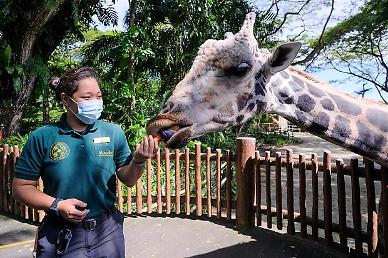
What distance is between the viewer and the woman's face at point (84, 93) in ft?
6.96

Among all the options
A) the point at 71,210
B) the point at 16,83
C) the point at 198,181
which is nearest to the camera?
the point at 71,210

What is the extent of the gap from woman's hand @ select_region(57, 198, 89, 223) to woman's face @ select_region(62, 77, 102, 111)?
539 millimetres

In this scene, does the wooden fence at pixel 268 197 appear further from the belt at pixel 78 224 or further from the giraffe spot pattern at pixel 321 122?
the belt at pixel 78 224

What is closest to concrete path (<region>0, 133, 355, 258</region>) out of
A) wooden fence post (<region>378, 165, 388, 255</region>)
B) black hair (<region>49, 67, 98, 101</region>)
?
wooden fence post (<region>378, 165, 388, 255</region>)

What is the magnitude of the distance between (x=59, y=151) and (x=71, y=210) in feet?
1.19

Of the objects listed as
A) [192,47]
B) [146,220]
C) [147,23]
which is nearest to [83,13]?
[147,23]

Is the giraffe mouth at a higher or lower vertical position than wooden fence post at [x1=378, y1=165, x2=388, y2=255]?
higher

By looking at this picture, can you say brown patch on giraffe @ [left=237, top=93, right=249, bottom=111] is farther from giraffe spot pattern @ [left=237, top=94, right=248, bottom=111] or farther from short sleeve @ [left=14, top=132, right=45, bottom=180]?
short sleeve @ [left=14, top=132, right=45, bottom=180]

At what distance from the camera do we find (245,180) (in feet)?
19.6

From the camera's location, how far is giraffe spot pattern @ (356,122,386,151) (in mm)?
2734

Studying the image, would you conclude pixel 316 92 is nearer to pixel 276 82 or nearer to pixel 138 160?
pixel 276 82

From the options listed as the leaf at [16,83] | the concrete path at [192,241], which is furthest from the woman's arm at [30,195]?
the leaf at [16,83]

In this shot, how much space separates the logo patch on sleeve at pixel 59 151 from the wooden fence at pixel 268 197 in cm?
307

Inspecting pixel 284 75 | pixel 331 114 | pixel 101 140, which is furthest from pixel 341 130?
pixel 101 140
